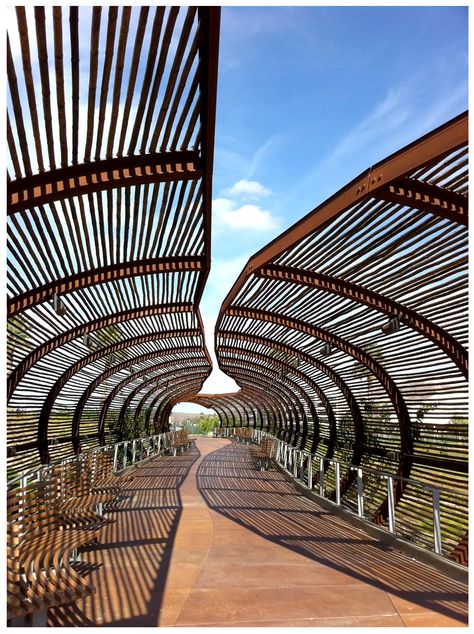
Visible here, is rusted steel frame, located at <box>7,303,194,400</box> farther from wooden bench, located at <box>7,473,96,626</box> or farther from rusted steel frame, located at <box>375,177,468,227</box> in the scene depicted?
rusted steel frame, located at <box>375,177,468,227</box>

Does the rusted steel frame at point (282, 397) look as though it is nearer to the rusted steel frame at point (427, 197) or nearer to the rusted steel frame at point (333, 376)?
the rusted steel frame at point (333, 376)

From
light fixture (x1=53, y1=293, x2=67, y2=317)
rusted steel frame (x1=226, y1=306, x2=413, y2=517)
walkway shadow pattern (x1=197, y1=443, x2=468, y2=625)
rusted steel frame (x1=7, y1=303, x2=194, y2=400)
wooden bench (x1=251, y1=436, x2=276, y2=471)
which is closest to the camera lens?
walkway shadow pattern (x1=197, y1=443, x2=468, y2=625)

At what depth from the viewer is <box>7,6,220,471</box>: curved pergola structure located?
4.21 metres

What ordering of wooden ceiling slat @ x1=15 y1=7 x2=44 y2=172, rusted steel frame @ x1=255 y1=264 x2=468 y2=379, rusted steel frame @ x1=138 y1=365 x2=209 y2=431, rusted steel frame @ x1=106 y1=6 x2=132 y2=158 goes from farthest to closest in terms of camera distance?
rusted steel frame @ x1=138 y1=365 x2=209 y2=431 → rusted steel frame @ x1=255 y1=264 x2=468 y2=379 → rusted steel frame @ x1=106 y1=6 x2=132 y2=158 → wooden ceiling slat @ x1=15 y1=7 x2=44 y2=172

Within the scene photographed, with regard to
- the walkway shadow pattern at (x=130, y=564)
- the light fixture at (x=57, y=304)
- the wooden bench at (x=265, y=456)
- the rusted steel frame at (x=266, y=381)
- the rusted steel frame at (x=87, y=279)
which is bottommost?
the wooden bench at (x=265, y=456)

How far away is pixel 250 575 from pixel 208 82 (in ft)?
16.6

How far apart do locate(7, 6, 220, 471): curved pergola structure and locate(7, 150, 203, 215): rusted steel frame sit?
1 cm

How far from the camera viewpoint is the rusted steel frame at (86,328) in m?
12.8

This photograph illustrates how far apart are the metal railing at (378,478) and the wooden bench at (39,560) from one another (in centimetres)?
398

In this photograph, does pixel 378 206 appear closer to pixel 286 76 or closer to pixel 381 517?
pixel 286 76

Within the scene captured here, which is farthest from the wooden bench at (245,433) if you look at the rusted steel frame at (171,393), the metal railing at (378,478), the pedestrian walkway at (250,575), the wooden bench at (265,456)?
the pedestrian walkway at (250,575)

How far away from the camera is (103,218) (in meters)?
7.46

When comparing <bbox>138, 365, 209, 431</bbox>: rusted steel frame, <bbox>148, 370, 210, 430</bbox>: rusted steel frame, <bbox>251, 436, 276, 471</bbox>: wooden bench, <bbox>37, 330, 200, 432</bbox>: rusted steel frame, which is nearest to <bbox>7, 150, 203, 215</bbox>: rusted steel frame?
<bbox>37, 330, 200, 432</bbox>: rusted steel frame

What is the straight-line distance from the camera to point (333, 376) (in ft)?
55.5
